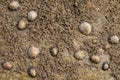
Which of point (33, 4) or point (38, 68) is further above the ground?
point (33, 4)

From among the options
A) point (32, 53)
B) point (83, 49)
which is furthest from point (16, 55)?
point (83, 49)

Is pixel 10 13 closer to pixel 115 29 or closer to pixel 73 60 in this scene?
pixel 73 60

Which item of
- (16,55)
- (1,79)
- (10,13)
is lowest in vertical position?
(1,79)

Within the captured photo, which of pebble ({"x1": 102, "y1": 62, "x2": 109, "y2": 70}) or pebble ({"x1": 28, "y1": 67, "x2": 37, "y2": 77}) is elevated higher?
pebble ({"x1": 102, "y1": 62, "x2": 109, "y2": 70})

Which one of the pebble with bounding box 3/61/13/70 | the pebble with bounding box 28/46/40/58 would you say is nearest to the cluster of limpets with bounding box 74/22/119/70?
the pebble with bounding box 28/46/40/58

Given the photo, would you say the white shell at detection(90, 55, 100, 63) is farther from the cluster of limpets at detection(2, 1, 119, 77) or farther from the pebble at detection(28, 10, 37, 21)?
the pebble at detection(28, 10, 37, 21)

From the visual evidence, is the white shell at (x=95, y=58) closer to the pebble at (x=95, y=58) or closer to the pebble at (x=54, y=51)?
the pebble at (x=95, y=58)
